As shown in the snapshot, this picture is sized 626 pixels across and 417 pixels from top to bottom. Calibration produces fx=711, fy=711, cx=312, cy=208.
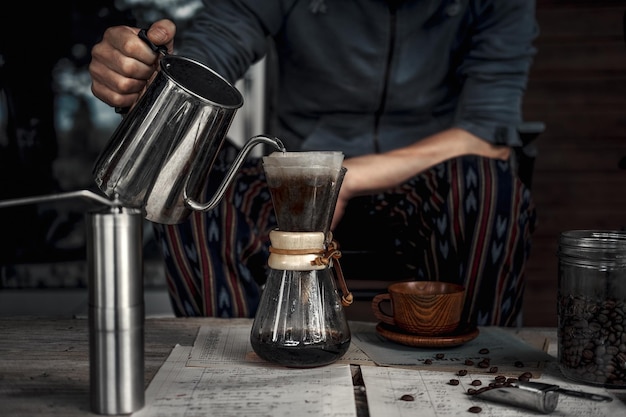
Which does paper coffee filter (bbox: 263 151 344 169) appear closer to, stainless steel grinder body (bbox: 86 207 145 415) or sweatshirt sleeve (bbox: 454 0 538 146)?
stainless steel grinder body (bbox: 86 207 145 415)

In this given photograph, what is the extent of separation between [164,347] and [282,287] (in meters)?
0.20

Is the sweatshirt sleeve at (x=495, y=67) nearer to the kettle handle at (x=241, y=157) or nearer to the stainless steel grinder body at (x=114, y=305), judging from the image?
the kettle handle at (x=241, y=157)

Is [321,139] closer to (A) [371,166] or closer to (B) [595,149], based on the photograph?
(A) [371,166]

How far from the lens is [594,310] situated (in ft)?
2.50

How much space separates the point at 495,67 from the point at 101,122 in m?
1.12

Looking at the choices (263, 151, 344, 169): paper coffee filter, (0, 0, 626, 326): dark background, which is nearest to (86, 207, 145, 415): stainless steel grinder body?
(263, 151, 344, 169): paper coffee filter

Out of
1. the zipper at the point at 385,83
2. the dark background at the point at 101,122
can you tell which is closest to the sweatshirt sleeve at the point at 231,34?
the zipper at the point at 385,83

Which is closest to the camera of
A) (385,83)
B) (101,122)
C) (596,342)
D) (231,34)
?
(596,342)

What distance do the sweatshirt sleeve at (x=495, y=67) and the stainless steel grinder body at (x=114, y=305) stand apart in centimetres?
97

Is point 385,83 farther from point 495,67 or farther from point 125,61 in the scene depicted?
point 125,61

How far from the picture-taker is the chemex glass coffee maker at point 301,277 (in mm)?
779

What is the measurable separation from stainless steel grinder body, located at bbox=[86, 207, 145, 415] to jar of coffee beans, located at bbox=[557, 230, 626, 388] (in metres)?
0.46

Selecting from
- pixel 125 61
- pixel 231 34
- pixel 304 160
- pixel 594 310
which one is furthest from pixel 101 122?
pixel 594 310

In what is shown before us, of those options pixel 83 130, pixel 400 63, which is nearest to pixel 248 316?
pixel 400 63
